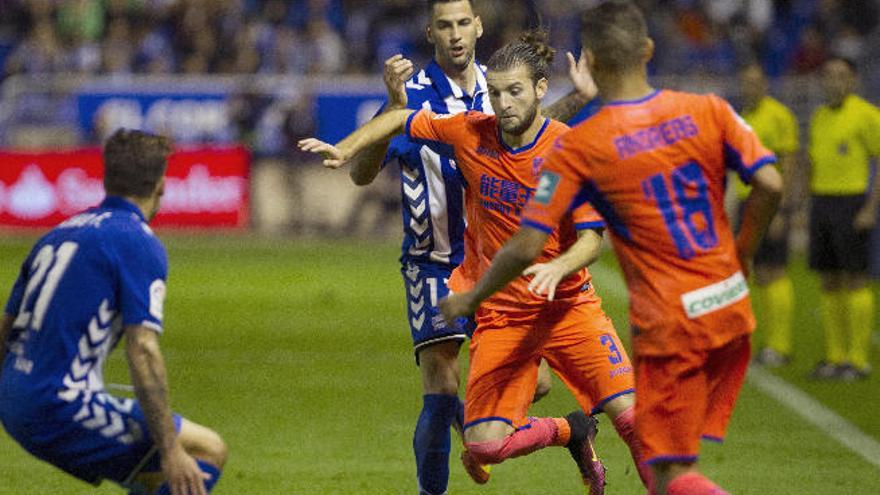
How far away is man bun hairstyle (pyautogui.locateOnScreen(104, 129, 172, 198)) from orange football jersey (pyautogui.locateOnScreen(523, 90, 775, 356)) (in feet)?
4.56

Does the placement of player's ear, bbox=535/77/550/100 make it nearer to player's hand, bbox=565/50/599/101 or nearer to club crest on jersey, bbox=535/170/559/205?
player's hand, bbox=565/50/599/101

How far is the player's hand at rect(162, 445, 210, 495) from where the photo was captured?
5836mm

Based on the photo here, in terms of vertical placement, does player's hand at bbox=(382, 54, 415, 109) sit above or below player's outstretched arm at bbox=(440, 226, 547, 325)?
above

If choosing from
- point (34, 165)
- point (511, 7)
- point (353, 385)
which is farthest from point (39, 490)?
point (511, 7)

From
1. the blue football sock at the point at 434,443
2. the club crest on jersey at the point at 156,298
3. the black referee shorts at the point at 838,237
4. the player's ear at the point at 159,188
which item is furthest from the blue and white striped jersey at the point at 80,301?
the black referee shorts at the point at 838,237

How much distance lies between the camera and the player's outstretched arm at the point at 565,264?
618 cm

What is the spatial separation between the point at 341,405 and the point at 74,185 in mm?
13363

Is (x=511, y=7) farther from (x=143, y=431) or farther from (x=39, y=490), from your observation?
(x=143, y=431)

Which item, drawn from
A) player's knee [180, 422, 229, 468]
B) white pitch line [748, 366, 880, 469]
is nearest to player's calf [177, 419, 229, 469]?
player's knee [180, 422, 229, 468]

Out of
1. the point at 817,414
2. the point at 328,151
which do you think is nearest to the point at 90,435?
the point at 328,151

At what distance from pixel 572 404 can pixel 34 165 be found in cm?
1432

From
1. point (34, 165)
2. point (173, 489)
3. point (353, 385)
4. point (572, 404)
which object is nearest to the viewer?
point (173, 489)

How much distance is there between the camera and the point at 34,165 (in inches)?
945

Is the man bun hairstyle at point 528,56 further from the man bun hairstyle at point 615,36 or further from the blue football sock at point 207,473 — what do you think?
the blue football sock at point 207,473
